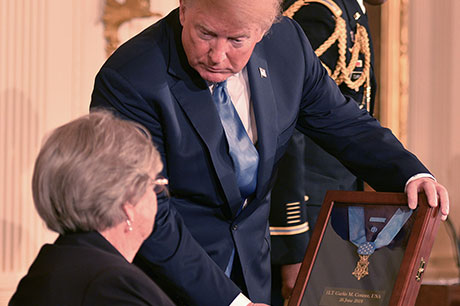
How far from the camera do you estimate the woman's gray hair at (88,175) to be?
168 centimetres

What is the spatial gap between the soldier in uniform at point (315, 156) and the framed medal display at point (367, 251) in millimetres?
657

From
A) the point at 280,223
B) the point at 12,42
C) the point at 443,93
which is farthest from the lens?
the point at 443,93

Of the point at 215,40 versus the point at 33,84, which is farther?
the point at 33,84

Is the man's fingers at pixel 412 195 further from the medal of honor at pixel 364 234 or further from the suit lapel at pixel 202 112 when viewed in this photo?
the suit lapel at pixel 202 112

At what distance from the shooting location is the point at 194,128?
7.75 feet

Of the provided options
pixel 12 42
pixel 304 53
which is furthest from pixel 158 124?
pixel 12 42

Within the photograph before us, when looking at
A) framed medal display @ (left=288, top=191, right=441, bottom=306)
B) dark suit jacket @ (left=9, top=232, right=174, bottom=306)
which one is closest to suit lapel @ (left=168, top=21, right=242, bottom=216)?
framed medal display @ (left=288, top=191, right=441, bottom=306)

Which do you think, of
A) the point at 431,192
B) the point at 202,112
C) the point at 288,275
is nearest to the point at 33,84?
the point at 288,275

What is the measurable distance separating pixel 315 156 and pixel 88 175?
1687 mm

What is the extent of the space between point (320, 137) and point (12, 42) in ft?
5.13

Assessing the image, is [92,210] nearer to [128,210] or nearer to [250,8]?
[128,210]

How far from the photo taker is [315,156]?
3254 millimetres

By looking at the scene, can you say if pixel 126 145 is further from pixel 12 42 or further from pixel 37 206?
pixel 12 42

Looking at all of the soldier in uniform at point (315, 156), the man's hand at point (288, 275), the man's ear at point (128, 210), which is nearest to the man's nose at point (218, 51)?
the man's ear at point (128, 210)
